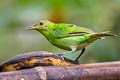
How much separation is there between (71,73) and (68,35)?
3.95 feet

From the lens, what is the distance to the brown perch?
1.95 meters

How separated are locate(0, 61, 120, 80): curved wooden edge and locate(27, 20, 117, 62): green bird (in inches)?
38.5

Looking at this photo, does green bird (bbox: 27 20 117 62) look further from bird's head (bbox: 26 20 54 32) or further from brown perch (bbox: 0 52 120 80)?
brown perch (bbox: 0 52 120 80)

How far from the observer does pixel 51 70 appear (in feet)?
6.69

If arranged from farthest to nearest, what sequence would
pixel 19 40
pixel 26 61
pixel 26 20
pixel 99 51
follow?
1. pixel 19 40
2. pixel 26 20
3. pixel 99 51
4. pixel 26 61

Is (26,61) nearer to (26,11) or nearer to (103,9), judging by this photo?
(26,11)

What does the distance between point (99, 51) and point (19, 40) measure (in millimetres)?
1610

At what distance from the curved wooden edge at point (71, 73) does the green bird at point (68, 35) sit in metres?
0.98

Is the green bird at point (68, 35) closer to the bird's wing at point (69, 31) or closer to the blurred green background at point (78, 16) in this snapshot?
the bird's wing at point (69, 31)

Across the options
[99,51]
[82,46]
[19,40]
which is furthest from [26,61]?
[19,40]

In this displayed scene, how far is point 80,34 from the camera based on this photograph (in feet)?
10.7

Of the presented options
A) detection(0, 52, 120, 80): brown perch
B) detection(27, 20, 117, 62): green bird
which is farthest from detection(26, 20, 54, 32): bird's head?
detection(0, 52, 120, 80): brown perch

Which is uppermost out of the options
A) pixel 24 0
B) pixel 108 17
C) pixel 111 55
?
pixel 24 0

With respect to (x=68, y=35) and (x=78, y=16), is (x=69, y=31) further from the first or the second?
(x=78, y=16)
